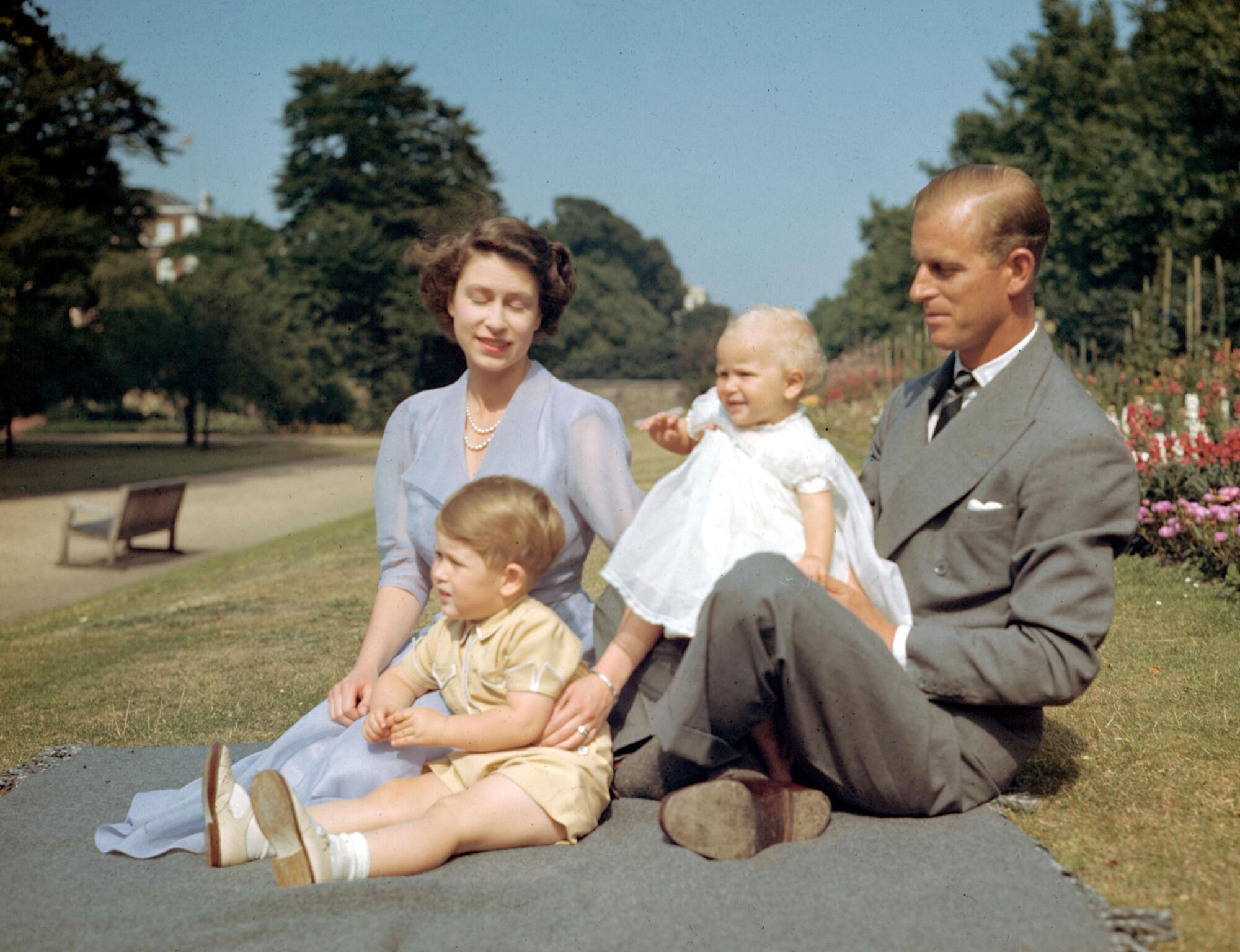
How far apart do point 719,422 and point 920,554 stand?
0.63m

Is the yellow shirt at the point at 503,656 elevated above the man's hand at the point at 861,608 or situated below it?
below

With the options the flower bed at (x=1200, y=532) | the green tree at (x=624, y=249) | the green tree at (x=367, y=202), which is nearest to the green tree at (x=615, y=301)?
the green tree at (x=624, y=249)

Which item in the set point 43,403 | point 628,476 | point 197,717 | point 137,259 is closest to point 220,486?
point 43,403

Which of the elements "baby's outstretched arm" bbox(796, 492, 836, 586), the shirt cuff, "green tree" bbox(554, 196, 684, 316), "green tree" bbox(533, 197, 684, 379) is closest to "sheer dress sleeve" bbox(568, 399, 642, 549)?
"baby's outstretched arm" bbox(796, 492, 836, 586)

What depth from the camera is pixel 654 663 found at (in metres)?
3.34

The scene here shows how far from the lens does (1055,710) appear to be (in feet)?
14.7

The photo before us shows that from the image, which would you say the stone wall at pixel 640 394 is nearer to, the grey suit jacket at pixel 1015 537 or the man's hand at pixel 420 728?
the grey suit jacket at pixel 1015 537

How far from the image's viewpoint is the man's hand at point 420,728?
3.07m

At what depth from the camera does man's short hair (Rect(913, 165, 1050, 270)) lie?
9.57 feet

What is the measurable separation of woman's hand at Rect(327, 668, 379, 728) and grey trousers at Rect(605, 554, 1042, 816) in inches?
39.8

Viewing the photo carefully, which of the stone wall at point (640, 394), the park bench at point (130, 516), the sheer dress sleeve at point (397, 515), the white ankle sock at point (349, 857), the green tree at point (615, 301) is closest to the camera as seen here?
the white ankle sock at point (349, 857)

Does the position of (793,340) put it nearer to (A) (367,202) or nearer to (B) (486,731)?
(B) (486,731)

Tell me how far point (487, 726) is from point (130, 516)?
10258mm

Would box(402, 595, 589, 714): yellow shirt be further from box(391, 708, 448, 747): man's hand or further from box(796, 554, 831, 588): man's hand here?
box(796, 554, 831, 588): man's hand
